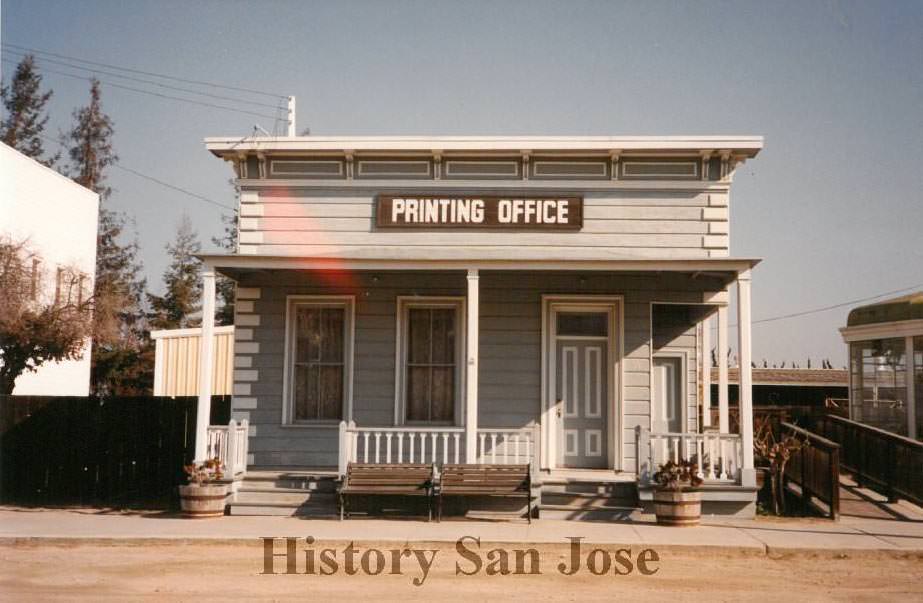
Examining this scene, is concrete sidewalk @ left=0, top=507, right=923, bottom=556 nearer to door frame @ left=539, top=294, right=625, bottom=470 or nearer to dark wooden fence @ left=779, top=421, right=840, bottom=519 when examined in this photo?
dark wooden fence @ left=779, top=421, right=840, bottom=519

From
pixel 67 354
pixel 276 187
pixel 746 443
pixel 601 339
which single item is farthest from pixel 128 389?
pixel 746 443

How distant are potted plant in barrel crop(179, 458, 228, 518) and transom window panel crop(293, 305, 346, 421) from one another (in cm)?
197

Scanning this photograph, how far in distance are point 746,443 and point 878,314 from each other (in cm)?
815

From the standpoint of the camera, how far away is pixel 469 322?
1328cm

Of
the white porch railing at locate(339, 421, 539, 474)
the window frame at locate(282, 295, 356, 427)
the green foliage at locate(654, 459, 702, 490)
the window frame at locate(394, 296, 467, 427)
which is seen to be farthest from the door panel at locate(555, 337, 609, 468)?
the window frame at locate(282, 295, 356, 427)

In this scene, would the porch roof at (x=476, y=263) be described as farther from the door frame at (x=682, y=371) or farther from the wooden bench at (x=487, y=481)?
the wooden bench at (x=487, y=481)

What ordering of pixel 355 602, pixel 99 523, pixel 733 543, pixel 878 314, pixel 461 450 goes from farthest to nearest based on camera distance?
1. pixel 878 314
2. pixel 461 450
3. pixel 99 523
4. pixel 733 543
5. pixel 355 602

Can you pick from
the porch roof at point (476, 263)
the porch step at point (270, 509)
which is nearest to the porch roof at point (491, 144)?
the porch roof at point (476, 263)

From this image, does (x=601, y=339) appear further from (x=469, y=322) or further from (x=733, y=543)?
(x=733, y=543)

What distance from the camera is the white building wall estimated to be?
77.0 feet

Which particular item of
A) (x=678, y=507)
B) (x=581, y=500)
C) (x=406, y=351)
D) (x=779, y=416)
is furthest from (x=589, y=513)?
(x=779, y=416)

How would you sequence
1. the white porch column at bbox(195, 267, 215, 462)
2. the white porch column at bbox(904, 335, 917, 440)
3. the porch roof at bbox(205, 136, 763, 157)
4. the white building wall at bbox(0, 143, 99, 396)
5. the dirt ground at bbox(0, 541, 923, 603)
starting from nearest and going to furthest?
the dirt ground at bbox(0, 541, 923, 603) → the white porch column at bbox(195, 267, 215, 462) → the porch roof at bbox(205, 136, 763, 157) → the white porch column at bbox(904, 335, 917, 440) → the white building wall at bbox(0, 143, 99, 396)

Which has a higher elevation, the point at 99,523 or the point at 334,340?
the point at 334,340

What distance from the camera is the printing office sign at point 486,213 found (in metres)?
14.6
